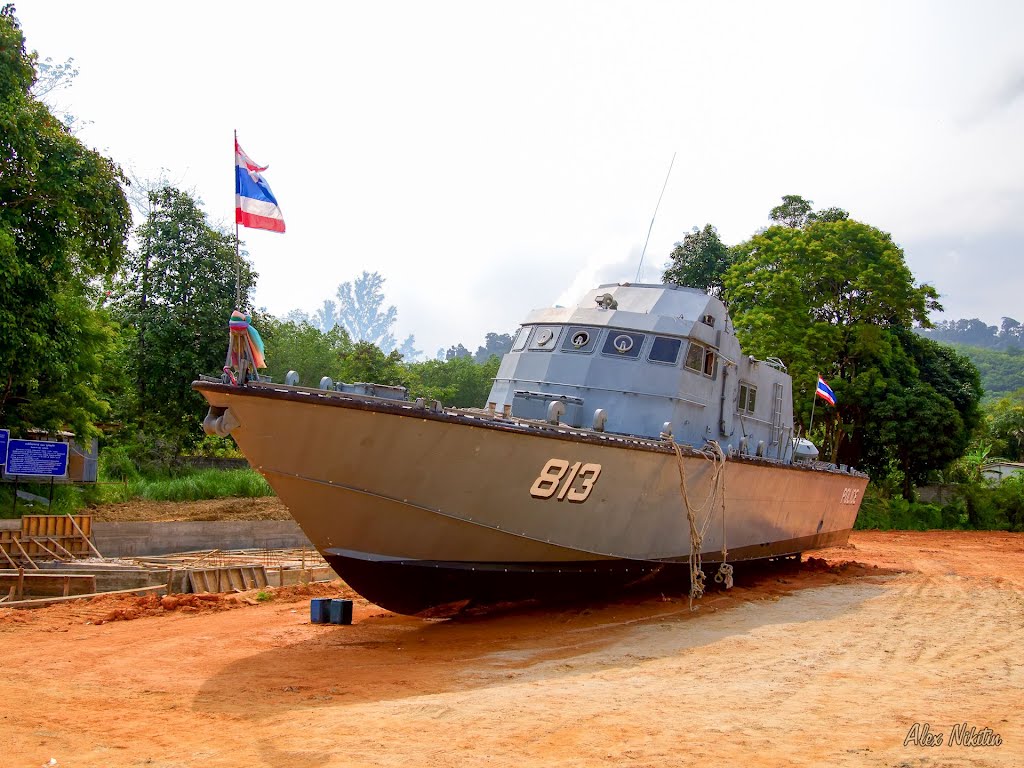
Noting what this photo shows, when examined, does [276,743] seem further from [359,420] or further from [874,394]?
[874,394]

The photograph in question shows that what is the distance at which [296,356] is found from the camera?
141ft

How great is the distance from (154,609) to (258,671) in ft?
13.9

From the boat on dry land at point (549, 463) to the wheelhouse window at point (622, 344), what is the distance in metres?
0.02

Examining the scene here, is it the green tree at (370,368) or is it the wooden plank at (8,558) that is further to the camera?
the green tree at (370,368)

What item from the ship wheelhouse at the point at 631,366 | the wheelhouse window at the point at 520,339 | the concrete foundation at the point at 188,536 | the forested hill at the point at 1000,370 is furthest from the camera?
the forested hill at the point at 1000,370

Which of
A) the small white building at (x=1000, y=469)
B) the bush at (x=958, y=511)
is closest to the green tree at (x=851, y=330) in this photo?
the bush at (x=958, y=511)

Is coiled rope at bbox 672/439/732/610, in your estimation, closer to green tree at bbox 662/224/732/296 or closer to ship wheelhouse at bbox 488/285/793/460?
ship wheelhouse at bbox 488/285/793/460

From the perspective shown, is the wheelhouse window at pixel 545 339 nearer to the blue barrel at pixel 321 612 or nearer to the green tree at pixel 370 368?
the blue barrel at pixel 321 612

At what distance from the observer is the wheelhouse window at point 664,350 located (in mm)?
12352

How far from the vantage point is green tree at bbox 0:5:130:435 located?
15.7 m

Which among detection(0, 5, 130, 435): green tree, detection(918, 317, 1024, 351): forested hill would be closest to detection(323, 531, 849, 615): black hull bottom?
detection(0, 5, 130, 435): green tree

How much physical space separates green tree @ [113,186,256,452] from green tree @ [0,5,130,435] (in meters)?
6.06

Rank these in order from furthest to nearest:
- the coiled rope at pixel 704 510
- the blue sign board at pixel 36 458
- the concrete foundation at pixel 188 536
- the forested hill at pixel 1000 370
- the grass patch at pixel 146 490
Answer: the forested hill at pixel 1000 370 < the grass patch at pixel 146 490 < the concrete foundation at pixel 188 536 < the blue sign board at pixel 36 458 < the coiled rope at pixel 704 510

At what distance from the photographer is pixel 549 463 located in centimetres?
959
